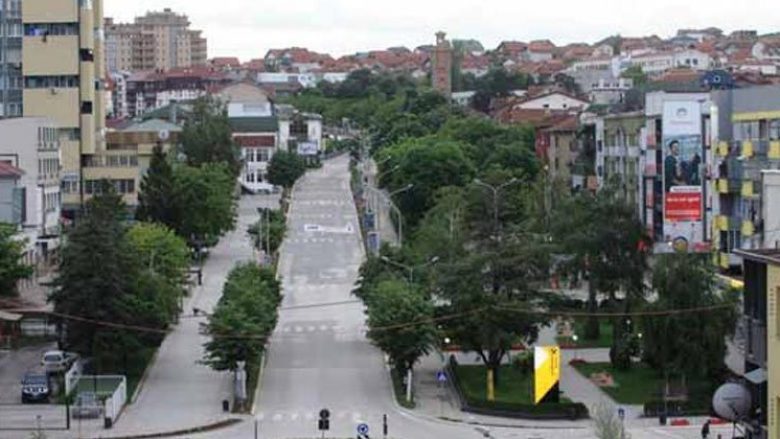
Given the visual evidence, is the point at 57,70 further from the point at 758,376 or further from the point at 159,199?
the point at 758,376

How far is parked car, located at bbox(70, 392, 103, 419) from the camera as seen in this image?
39.7m

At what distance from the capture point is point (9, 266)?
49.5 meters

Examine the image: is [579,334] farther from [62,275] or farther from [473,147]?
[473,147]

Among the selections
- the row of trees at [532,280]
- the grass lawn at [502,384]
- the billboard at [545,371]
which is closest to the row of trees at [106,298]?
the row of trees at [532,280]

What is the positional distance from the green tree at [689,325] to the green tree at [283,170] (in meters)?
65.7

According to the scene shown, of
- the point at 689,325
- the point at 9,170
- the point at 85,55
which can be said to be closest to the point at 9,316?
the point at 9,170

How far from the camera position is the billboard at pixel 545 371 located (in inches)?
1572

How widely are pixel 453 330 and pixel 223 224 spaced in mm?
30359

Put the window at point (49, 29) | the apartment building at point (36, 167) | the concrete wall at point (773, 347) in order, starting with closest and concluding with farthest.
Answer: the concrete wall at point (773, 347)
the apartment building at point (36, 167)
the window at point (49, 29)

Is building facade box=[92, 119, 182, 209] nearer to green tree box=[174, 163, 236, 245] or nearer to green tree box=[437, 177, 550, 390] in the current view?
green tree box=[174, 163, 236, 245]

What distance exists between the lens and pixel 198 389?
43562 mm

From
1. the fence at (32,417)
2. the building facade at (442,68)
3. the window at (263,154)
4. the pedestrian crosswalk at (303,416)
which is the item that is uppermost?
the building facade at (442,68)

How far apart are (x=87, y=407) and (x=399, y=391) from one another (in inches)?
316

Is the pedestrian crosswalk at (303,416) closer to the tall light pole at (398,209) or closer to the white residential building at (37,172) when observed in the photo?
the white residential building at (37,172)
